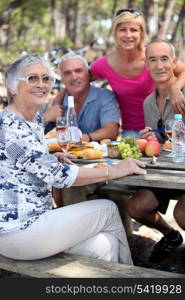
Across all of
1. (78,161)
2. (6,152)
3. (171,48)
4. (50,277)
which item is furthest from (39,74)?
(171,48)

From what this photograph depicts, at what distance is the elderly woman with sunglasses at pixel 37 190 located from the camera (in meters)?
2.56

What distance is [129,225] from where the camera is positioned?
447 centimetres

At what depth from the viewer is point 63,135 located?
3.61m

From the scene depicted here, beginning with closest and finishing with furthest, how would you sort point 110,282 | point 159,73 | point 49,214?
point 110,282
point 49,214
point 159,73

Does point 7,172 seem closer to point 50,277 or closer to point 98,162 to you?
point 50,277

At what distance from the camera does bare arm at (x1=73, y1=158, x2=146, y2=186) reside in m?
2.75

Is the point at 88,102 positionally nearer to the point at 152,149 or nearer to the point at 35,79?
the point at 152,149

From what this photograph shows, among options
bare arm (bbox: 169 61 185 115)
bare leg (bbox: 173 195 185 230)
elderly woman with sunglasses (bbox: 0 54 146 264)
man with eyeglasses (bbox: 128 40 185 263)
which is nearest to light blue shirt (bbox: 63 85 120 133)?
man with eyeglasses (bbox: 128 40 185 263)

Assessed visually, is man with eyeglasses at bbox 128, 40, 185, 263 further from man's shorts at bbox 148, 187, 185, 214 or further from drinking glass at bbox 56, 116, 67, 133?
drinking glass at bbox 56, 116, 67, 133

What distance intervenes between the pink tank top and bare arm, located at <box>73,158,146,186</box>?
1.84 meters

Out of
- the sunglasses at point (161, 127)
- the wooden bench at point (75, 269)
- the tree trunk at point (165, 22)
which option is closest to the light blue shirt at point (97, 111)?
the sunglasses at point (161, 127)

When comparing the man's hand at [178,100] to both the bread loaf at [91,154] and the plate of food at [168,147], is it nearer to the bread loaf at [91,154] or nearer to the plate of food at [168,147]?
the plate of food at [168,147]

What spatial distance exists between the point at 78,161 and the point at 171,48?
4.49 ft

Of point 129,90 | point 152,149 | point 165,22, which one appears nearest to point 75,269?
point 152,149
